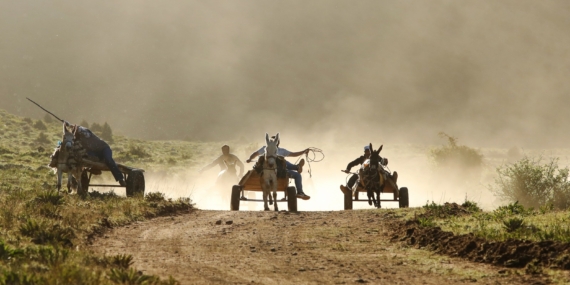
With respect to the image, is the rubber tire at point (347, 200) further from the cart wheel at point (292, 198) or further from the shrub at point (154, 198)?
the shrub at point (154, 198)

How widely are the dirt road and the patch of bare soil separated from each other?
0.29m

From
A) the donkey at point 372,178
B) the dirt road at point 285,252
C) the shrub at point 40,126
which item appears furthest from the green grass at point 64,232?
the shrub at point 40,126

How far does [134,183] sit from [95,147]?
1.73m

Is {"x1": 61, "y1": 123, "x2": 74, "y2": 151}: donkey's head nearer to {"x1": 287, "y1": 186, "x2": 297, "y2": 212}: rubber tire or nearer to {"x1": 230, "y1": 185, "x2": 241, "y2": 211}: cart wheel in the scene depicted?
{"x1": 230, "y1": 185, "x2": 241, "y2": 211}: cart wheel

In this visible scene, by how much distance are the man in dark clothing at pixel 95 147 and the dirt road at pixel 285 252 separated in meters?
5.00

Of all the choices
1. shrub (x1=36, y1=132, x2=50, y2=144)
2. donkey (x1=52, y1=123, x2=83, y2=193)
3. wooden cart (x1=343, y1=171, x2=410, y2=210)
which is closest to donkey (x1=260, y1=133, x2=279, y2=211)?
wooden cart (x1=343, y1=171, x2=410, y2=210)

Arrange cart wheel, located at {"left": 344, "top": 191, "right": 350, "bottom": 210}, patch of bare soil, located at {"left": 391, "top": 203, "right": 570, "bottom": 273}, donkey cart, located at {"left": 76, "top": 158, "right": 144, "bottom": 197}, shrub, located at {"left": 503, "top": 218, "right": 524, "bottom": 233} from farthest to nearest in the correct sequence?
cart wheel, located at {"left": 344, "top": 191, "right": 350, "bottom": 210} < donkey cart, located at {"left": 76, "top": 158, "right": 144, "bottom": 197} < shrub, located at {"left": 503, "top": 218, "right": 524, "bottom": 233} < patch of bare soil, located at {"left": 391, "top": 203, "right": 570, "bottom": 273}

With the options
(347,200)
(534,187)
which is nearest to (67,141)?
(347,200)

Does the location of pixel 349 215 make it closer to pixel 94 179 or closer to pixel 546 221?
pixel 546 221

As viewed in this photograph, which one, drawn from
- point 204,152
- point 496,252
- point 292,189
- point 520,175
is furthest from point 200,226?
point 204,152

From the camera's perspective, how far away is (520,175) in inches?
1663

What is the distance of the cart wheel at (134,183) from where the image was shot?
23.2 meters

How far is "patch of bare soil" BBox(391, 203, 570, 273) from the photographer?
1055 cm

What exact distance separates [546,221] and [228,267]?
724cm
